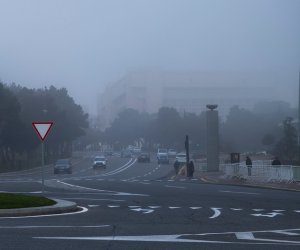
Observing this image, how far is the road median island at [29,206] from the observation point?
2166cm

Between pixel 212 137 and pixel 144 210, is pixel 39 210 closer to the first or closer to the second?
pixel 144 210

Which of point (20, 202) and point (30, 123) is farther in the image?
point (30, 123)

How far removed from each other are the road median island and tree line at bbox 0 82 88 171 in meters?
58.5

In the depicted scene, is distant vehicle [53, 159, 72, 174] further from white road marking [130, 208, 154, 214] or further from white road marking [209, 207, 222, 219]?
white road marking [130, 208, 154, 214]

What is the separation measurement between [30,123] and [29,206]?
70087 millimetres

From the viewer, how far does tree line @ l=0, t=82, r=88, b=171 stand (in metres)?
83.8

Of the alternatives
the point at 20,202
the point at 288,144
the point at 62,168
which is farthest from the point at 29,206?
the point at 62,168

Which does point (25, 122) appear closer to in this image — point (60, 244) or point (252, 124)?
point (252, 124)

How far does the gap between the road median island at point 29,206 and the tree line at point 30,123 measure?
58.5m

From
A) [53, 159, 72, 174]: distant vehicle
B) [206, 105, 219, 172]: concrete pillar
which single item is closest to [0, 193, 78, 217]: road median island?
[206, 105, 219, 172]: concrete pillar

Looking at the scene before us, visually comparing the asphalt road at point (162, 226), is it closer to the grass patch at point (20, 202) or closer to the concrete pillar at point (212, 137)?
the grass patch at point (20, 202)

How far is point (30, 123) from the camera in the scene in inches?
3625

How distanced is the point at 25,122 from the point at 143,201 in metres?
62.6

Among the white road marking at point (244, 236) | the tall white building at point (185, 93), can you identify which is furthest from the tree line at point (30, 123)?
the white road marking at point (244, 236)
